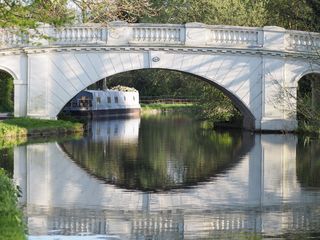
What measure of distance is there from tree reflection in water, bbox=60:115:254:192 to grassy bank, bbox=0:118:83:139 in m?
1.18

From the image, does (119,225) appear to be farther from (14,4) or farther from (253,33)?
(253,33)

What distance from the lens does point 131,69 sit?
31.8 metres

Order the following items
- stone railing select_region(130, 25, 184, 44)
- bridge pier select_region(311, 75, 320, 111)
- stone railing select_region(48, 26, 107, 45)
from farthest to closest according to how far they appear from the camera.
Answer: stone railing select_region(130, 25, 184, 44) < stone railing select_region(48, 26, 107, 45) < bridge pier select_region(311, 75, 320, 111)

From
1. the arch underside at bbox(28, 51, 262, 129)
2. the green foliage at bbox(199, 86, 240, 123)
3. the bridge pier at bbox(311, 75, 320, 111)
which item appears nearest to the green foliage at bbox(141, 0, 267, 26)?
the green foliage at bbox(199, 86, 240, 123)

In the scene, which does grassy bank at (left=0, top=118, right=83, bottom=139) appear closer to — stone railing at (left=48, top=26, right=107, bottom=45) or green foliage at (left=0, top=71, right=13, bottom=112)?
stone railing at (left=48, top=26, right=107, bottom=45)

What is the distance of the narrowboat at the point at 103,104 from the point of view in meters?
48.1

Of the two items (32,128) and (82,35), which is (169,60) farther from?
(32,128)

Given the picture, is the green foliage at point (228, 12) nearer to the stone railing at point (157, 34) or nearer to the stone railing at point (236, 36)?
the stone railing at point (236, 36)

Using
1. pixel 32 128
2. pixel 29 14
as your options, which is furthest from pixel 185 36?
pixel 29 14

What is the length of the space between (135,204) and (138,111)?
46.4 m

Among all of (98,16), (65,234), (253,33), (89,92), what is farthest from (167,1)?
(65,234)

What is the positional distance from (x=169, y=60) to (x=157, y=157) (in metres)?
10.3

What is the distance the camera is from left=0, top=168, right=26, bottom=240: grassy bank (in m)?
7.79

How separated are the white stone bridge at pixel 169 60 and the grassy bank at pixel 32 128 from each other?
3.91 feet
